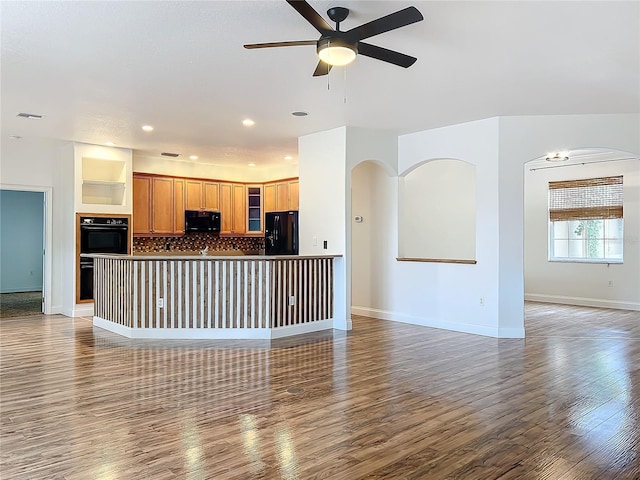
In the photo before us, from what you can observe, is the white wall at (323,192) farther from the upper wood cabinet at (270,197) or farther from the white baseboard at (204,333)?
the upper wood cabinet at (270,197)

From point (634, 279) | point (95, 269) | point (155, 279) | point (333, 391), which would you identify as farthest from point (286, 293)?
point (634, 279)

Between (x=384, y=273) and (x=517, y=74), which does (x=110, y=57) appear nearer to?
(x=517, y=74)

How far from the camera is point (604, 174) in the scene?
8.66m

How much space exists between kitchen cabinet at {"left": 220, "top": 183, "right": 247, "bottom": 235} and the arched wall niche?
3.50 m

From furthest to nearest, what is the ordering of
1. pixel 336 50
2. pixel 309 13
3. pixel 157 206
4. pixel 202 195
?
pixel 202 195 → pixel 157 206 → pixel 336 50 → pixel 309 13

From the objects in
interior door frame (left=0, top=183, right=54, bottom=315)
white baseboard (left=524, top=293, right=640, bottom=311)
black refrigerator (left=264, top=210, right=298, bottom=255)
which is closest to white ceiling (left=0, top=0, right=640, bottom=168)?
interior door frame (left=0, top=183, right=54, bottom=315)

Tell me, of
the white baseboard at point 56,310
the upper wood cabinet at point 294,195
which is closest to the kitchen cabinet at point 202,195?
the upper wood cabinet at point 294,195

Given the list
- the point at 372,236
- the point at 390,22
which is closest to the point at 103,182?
the point at 372,236

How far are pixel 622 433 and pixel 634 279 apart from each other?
6366 mm

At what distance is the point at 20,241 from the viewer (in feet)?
36.5

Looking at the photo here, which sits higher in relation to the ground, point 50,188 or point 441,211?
point 50,188

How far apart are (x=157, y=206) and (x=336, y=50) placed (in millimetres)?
6440

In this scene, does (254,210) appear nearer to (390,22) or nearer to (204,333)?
(204,333)

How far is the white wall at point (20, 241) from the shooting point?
10922mm
